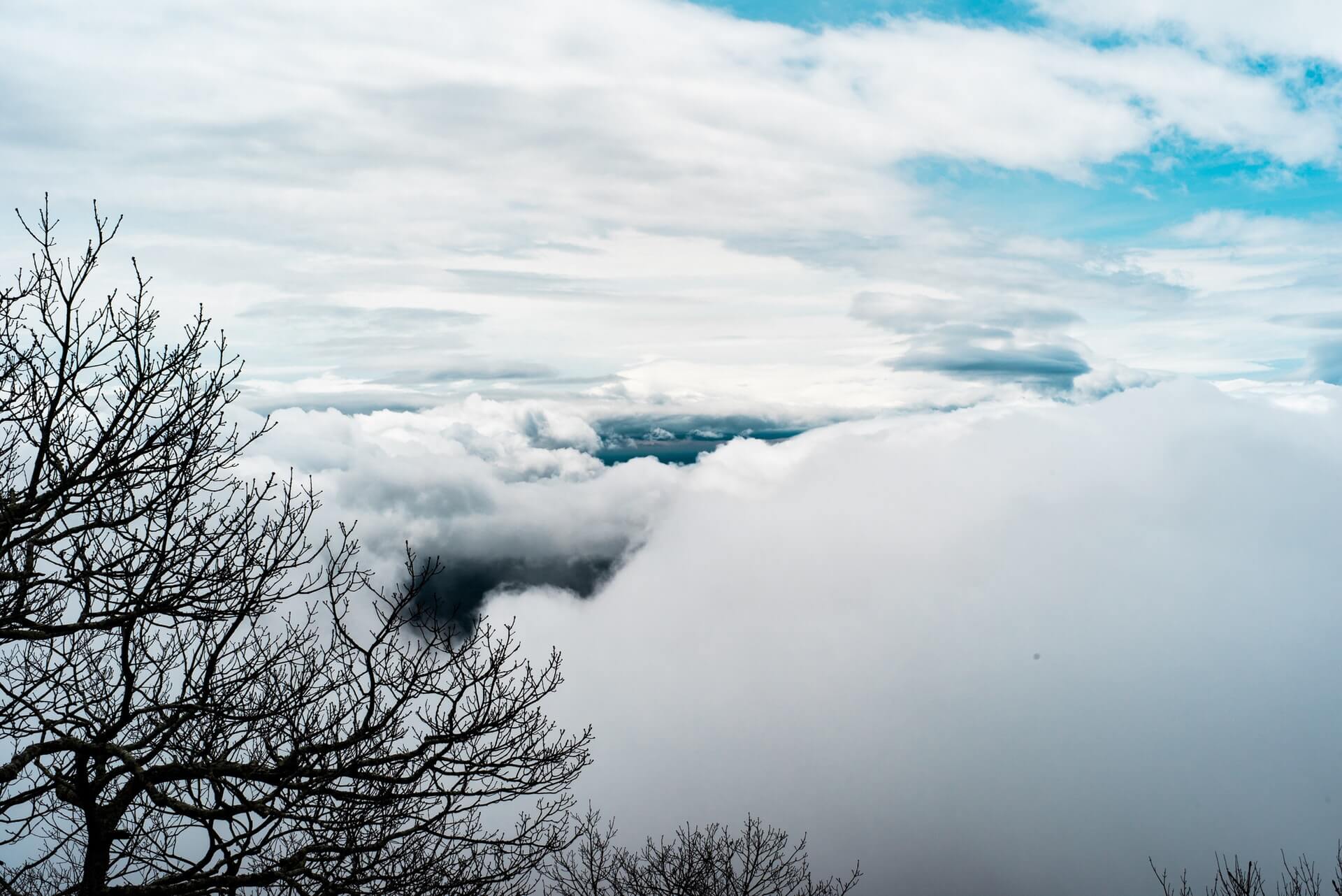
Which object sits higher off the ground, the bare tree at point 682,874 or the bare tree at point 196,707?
the bare tree at point 196,707

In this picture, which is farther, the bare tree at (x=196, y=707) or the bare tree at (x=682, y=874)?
the bare tree at (x=682, y=874)

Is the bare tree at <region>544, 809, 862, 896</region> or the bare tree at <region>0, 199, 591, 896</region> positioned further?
the bare tree at <region>544, 809, 862, 896</region>

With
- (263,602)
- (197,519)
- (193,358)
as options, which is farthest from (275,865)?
(193,358)

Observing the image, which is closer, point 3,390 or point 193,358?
point 3,390

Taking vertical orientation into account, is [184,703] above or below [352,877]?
above

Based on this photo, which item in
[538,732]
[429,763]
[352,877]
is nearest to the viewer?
[352,877]

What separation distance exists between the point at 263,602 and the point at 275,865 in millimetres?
3134

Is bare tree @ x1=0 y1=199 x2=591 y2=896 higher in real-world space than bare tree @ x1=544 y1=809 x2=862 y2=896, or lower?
higher

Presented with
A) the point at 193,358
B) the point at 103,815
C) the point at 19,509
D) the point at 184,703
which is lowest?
the point at 103,815

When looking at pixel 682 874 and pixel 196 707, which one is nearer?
pixel 196 707

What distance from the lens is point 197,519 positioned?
10820 mm

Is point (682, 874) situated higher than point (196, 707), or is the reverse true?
point (196, 707)

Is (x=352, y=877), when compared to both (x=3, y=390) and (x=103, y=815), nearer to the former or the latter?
(x=103, y=815)

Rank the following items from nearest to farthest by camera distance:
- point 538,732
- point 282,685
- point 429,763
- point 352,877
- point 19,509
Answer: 1. point 19,509
2. point 352,877
3. point 429,763
4. point 282,685
5. point 538,732
